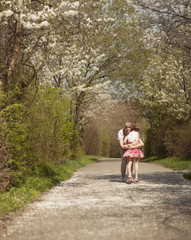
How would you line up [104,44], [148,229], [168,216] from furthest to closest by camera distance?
[104,44]
[168,216]
[148,229]

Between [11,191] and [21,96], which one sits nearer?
[11,191]

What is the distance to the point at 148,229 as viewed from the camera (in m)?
5.54

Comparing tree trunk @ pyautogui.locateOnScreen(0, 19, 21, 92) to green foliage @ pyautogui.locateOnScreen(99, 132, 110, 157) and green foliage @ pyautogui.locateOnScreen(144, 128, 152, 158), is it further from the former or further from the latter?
green foliage @ pyautogui.locateOnScreen(99, 132, 110, 157)

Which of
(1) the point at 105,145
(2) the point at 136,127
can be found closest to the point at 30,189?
(2) the point at 136,127

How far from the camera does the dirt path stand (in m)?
5.33

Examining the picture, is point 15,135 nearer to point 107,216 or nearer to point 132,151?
point 107,216

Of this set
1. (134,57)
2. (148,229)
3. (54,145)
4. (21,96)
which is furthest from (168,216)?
(134,57)

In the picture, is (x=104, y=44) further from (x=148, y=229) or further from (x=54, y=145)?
(x=148, y=229)

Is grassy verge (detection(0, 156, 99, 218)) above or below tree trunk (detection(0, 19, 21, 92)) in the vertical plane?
below

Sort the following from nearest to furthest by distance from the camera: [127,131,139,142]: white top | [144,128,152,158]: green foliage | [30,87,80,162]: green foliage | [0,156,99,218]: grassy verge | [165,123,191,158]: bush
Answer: [0,156,99,218]: grassy verge
[30,87,80,162]: green foliage
[127,131,139,142]: white top
[165,123,191,158]: bush
[144,128,152,158]: green foliage

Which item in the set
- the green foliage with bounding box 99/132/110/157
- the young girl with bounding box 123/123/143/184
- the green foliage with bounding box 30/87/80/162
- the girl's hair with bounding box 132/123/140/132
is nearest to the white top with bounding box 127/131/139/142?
the young girl with bounding box 123/123/143/184

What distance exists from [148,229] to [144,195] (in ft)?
12.0

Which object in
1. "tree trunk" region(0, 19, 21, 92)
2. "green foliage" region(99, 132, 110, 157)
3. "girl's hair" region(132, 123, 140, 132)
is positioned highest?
"tree trunk" region(0, 19, 21, 92)

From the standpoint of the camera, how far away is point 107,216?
6.58 metres
